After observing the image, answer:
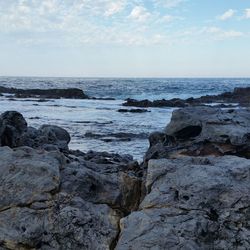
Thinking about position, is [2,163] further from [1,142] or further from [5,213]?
[1,142]

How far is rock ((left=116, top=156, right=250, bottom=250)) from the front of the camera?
159 inches

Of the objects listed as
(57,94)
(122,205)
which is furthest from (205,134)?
(57,94)

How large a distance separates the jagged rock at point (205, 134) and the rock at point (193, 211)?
1785mm

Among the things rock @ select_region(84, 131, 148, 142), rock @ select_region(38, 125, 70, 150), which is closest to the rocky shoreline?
rock @ select_region(38, 125, 70, 150)

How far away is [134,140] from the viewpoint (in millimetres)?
18250

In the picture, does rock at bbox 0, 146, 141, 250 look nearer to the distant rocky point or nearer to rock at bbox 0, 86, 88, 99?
the distant rocky point

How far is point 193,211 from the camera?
4273 mm

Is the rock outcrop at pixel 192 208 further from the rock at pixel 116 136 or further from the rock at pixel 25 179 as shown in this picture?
the rock at pixel 116 136

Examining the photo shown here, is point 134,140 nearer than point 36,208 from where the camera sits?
No

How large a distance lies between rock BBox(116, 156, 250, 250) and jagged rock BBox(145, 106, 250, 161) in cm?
178

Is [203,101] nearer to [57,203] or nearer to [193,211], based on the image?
[57,203]

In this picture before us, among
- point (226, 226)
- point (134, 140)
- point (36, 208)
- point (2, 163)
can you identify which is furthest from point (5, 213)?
point (134, 140)

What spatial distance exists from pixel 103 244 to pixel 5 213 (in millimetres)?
1055

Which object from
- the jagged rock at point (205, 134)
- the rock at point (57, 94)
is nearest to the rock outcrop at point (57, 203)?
the jagged rock at point (205, 134)
